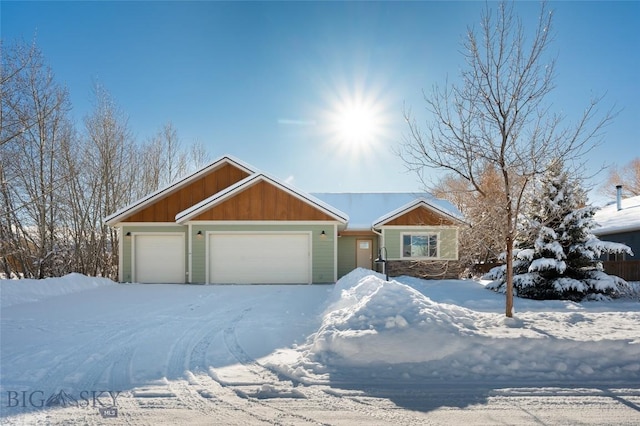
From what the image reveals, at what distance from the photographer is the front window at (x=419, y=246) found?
1608cm

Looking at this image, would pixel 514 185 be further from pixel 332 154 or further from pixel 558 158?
pixel 332 154

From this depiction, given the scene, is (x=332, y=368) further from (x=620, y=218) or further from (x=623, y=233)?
(x=620, y=218)

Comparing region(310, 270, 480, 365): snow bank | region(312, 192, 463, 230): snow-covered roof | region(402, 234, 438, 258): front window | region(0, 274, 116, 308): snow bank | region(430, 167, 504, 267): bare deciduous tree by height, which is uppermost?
region(312, 192, 463, 230): snow-covered roof

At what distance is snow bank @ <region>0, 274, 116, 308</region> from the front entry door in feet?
36.4

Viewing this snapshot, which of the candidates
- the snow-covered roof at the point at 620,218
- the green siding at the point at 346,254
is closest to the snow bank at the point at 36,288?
the green siding at the point at 346,254

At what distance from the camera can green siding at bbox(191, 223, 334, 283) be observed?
13555 mm

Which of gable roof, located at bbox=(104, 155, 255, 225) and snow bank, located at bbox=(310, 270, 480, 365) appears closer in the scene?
snow bank, located at bbox=(310, 270, 480, 365)

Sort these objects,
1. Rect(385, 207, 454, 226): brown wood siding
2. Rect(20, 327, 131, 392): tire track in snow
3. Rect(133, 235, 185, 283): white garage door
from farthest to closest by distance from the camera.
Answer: Rect(385, 207, 454, 226): brown wood siding → Rect(133, 235, 185, 283): white garage door → Rect(20, 327, 131, 392): tire track in snow

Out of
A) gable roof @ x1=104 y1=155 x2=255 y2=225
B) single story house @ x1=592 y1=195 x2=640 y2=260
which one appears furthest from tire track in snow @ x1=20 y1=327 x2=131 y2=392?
single story house @ x1=592 y1=195 x2=640 y2=260

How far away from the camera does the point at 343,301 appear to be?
26.0 ft

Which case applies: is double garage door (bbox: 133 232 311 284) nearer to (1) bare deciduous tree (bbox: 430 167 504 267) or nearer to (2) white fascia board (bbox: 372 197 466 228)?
(2) white fascia board (bbox: 372 197 466 228)

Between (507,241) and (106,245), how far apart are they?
68.8ft

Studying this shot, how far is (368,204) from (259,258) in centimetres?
809

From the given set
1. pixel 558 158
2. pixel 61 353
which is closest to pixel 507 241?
pixel 558 158
